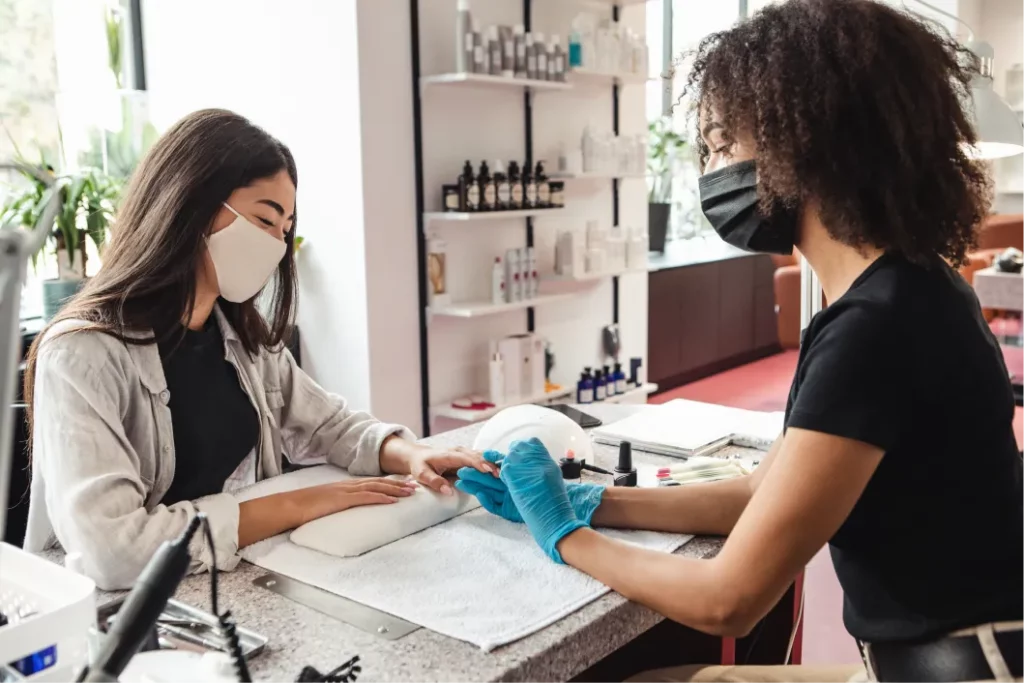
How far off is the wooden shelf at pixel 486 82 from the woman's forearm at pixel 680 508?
2.20 meters

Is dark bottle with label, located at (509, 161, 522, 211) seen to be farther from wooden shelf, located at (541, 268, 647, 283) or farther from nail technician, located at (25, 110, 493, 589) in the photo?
nail technician, located at (25, 110, 493, 589)

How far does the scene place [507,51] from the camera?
353cm

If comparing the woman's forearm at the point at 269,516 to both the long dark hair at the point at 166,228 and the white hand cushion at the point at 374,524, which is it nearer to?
the white hand cushion at the point at 374,524

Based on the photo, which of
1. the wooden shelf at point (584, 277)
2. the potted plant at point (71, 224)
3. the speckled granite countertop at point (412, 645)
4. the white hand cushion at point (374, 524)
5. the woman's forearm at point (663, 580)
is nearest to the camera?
the speckled granite countertop at point (412, 645)

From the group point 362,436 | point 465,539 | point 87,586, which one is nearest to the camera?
point 87,586

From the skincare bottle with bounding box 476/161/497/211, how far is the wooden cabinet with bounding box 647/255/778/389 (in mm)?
1896

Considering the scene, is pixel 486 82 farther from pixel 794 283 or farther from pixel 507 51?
pixel 794 283

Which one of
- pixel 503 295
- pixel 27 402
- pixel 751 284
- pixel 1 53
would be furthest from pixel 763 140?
pixel 751 284

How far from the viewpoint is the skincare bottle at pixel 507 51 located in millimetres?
3518

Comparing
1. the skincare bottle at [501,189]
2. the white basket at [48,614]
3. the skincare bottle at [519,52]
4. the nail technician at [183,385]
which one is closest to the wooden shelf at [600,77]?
the skincare bottle at [519,52]

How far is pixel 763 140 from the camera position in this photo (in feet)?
3.83

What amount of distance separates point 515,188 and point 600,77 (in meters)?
0.85

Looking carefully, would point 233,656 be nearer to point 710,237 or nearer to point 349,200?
point 349,200

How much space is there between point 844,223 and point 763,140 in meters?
0.14
